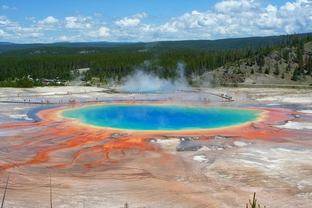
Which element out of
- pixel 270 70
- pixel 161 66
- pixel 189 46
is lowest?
pixel 270 70

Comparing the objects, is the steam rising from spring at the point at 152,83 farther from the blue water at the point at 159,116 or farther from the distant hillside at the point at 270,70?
the blue water at the point at 159,116

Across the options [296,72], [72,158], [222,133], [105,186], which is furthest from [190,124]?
[296,72]

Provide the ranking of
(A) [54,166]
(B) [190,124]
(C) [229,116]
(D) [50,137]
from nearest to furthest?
1. (A) [54,166]
2. (D) [50,137]
3. (B) [190,124]
4. (C) [229,116]

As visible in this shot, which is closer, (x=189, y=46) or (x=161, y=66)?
(x=161, y=66)

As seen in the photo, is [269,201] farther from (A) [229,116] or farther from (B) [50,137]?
(A) [229,116]

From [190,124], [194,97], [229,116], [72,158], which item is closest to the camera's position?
[72,158]

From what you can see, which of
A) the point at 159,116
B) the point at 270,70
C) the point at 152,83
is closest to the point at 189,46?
the point at 270,70

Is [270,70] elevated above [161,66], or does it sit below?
below

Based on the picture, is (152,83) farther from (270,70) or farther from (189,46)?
(189,46)
